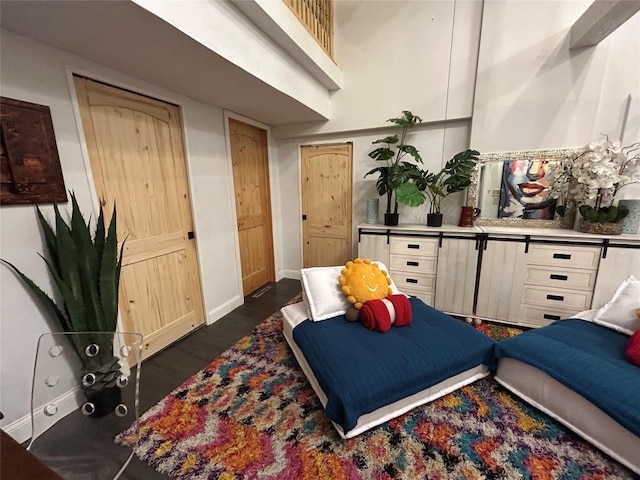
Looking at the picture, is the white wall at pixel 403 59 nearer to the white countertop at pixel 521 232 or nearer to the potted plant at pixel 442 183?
the potted plant at pixel 442 183

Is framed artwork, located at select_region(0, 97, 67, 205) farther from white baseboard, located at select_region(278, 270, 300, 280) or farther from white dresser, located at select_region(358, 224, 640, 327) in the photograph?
white baseboard, located at select_region(278, 270, 300, 280)

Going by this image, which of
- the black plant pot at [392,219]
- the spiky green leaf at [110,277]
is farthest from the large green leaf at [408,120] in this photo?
the spiky green leaf at [110,277]

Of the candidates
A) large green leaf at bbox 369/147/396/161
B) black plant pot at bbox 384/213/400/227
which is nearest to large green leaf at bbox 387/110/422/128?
large green leaf at bbox 369/147/396/161

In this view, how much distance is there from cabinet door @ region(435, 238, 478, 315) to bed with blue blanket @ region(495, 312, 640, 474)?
779 millimetres

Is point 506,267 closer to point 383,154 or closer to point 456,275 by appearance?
point 456,275

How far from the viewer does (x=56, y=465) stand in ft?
3.43

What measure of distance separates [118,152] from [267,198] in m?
1.89

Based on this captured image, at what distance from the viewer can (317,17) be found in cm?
266

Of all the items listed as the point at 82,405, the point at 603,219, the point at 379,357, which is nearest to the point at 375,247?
the point at 379,357

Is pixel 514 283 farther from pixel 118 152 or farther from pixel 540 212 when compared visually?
pixel 118 152

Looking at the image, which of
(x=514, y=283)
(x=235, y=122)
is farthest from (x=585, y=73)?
(x=235, y=122)

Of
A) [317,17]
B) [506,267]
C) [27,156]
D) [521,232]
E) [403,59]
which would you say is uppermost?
Answer: [317,17]

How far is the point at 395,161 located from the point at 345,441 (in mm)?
2769

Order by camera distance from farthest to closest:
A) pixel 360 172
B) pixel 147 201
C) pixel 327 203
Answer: pixel 327 203
pixel 360 172
pixel 147 201
